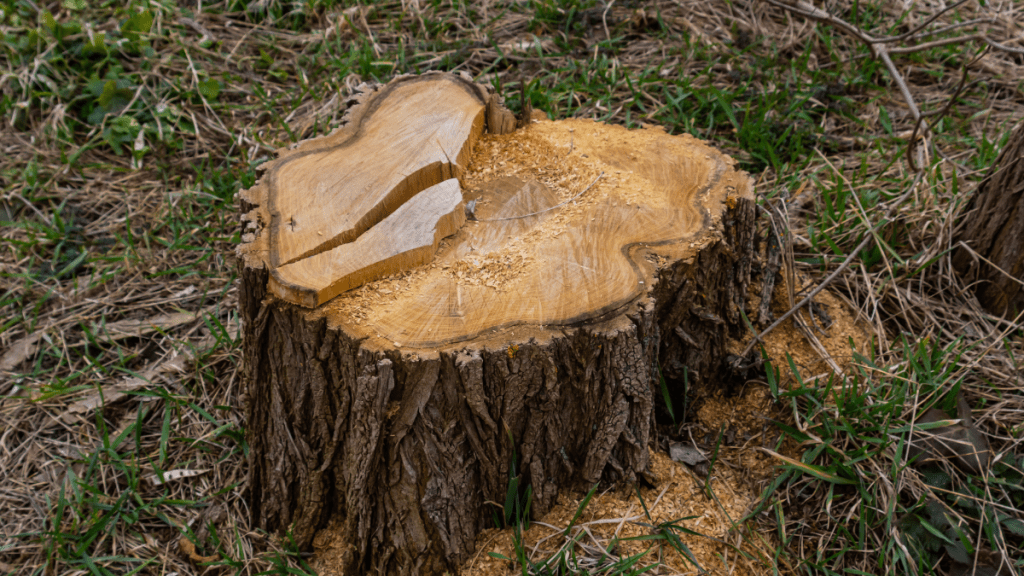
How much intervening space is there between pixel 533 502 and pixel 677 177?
102cm

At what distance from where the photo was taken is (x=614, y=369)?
161 centimetres

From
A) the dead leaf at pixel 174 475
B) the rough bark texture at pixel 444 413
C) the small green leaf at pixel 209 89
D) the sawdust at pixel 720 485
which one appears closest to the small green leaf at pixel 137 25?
the small green leaf at pixel 209 89

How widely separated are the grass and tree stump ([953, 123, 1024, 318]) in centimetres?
8

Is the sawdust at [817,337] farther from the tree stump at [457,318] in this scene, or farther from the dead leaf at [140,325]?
the dead leaf at [140,325]

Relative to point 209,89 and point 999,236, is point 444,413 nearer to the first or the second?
point 999,236

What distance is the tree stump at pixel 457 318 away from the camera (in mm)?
1536

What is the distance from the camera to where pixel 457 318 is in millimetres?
1535

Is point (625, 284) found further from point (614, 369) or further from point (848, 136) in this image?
point (848, 136)

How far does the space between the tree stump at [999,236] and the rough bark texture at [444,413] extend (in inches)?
37.1

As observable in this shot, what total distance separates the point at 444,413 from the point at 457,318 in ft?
0.74

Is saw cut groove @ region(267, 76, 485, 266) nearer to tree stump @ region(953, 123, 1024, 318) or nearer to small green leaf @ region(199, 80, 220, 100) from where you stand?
small green leaf @ region(199, 80, 220, 100)

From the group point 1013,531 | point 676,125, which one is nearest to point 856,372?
point 1013,531

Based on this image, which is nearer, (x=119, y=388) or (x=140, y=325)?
(x=119, y=388)

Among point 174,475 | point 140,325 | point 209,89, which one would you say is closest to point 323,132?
point 209,89
